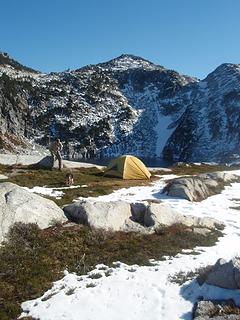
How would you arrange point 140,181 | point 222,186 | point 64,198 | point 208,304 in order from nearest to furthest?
point 208,304
point 64,198
point 222,186
point 140,181

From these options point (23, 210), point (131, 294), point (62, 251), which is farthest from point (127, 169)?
point (131, 294)

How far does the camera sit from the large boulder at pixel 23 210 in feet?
67.8

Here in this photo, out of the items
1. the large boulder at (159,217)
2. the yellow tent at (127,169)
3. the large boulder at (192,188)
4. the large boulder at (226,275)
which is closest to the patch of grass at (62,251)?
the large boulder at (159,217)

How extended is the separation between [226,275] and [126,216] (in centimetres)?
873

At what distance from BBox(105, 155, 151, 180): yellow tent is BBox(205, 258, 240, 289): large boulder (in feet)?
98.4

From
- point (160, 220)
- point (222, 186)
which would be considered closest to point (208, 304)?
point (160, 220)

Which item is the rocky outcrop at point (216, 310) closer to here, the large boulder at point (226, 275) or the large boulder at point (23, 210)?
the large boulder at point (226, 275)

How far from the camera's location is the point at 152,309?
576 inches

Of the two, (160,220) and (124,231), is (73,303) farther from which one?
(160,220)

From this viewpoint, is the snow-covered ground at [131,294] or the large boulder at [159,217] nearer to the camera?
the snow-covered ground at [131,294]

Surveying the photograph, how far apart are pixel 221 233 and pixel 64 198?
36.5 feet

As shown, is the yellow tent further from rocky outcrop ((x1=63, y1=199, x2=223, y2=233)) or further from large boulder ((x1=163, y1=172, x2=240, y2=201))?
rocky outcrop ((x1=63, y1=199, x2=223, y2=233))

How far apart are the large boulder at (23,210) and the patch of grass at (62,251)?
41 centimetres

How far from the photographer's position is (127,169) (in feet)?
152
